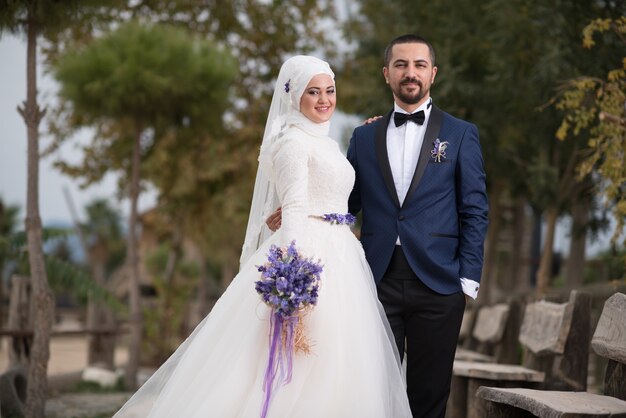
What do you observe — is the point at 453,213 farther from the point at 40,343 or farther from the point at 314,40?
the point at 314,40

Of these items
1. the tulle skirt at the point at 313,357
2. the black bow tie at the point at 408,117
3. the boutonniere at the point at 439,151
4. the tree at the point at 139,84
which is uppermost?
the tree at the point at 139,84

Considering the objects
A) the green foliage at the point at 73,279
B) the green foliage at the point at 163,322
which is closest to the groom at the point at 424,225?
the green foliage at the point at 73,279

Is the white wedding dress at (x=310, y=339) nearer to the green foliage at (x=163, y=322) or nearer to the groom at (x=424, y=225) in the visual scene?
the groom at (x=424, y=225)

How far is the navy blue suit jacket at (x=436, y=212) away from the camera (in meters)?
5.36

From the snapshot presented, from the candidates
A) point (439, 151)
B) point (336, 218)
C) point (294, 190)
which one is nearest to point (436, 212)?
point (439, 151)

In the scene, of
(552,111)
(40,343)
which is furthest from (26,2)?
(552,111)

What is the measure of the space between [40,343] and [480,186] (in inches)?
173

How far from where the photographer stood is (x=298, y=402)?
5.02 meters

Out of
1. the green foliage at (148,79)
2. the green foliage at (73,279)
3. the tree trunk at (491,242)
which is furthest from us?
the tree trunk at (491,242)

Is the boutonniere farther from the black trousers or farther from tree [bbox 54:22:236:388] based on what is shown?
tree [bbox 54:22:236:388]

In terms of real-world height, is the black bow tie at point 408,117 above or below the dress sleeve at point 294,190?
above

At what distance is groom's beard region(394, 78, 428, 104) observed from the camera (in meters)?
5.49

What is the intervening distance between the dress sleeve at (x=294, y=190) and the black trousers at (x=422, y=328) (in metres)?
0.56

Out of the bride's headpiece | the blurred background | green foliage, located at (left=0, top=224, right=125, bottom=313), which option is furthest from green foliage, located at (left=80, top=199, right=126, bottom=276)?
the bride's headpiece
